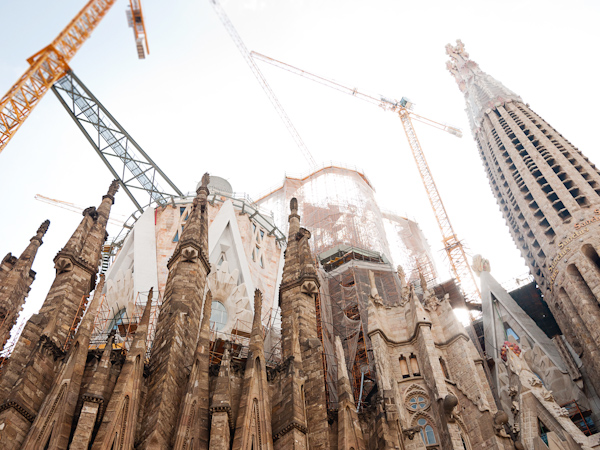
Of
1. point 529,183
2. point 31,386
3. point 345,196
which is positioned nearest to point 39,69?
point 345,196

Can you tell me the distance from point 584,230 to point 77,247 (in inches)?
1022

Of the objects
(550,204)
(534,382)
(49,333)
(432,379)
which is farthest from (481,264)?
(49,333)

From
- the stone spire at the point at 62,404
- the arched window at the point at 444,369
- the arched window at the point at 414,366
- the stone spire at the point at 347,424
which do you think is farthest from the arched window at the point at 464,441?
the stone spire at the point at 62,404

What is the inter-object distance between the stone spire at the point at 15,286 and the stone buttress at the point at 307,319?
9.47 metres

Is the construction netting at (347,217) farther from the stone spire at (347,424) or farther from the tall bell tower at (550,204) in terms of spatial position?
the stone spire at (347,424)

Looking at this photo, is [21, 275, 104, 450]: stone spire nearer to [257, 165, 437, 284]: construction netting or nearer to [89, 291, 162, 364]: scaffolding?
[89, 291, 162, 364]: scaffolding

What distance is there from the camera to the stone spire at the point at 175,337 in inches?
486

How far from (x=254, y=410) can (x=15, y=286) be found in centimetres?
1164

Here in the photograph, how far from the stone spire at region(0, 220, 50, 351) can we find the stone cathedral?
0.28 feet

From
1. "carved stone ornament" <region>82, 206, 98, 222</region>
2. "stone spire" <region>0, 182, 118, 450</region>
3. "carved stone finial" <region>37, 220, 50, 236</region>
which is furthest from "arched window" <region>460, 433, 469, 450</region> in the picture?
"carved stone finial" <region>37, 220, 50, 236</region>

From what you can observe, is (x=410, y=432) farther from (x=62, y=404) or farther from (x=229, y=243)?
(x=229, y=243)

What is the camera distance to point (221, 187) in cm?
3381

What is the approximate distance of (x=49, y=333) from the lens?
14289mm

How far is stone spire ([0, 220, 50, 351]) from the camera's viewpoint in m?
18.9
